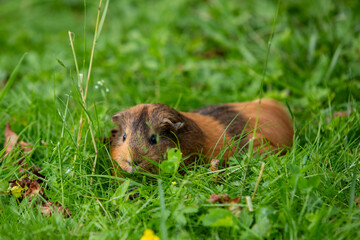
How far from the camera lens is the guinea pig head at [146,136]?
329 centimetres

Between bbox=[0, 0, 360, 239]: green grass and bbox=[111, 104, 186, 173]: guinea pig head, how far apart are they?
0.15m

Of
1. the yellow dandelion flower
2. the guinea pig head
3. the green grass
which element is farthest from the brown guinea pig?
the yellow dandelion flower

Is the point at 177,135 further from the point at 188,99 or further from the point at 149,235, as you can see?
the point at 188,99

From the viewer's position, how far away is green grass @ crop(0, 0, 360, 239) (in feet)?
8.97

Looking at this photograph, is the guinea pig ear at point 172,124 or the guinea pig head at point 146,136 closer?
the guinea pig head at point 146,136

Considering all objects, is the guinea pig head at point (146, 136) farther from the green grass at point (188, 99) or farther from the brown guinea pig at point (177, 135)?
the green grass at point (188, 99)

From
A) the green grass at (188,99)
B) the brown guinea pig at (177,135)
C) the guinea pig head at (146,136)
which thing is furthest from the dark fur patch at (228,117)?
the guinea pig head at (146,136)

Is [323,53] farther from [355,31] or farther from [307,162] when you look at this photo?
[307,162]

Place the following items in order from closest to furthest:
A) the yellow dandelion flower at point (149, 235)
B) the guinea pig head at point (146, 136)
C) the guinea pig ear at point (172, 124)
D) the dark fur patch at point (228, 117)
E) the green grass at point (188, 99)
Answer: the yellow dandelion flower at point (149, 235)
the green grass at point (188, 99)
the guinea pig head at point (146, 136)
the guinea pig ear at point (172, 124)
the dark fur patch at point (228, 117)

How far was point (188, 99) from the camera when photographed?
5.00 meters

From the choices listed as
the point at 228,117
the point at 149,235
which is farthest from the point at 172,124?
the point at 149,235

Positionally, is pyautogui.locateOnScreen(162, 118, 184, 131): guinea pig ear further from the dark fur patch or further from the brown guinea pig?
the dark fur patch

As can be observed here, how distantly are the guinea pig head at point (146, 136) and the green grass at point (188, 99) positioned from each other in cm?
15

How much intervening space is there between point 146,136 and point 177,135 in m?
0.29
